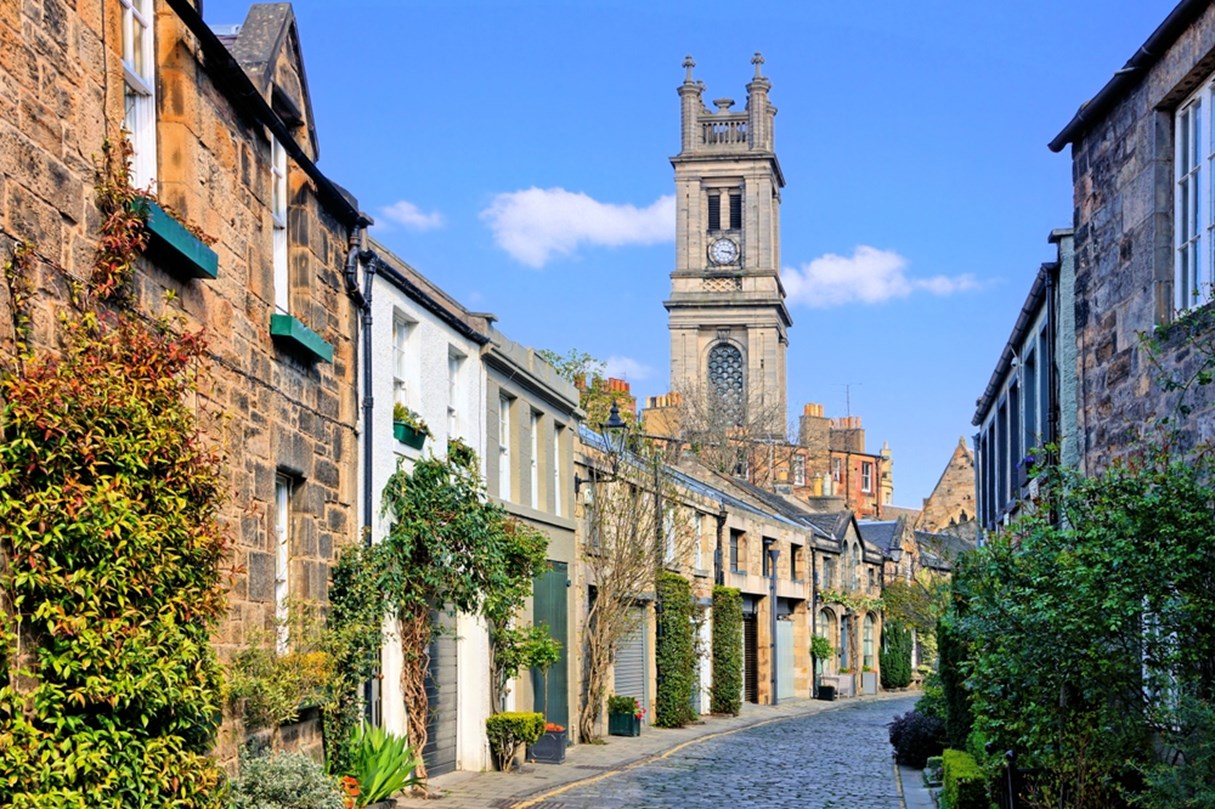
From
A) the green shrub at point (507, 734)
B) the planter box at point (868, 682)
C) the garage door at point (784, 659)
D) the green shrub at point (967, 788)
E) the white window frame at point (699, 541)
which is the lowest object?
the planter box at point (868, 682)

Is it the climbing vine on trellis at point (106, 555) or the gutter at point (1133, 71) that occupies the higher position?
the gutter at point (1133, 71)

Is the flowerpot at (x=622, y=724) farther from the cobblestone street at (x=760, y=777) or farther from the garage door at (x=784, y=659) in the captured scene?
the garage door at (x=784, y=659)

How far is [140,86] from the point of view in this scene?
9891 mm

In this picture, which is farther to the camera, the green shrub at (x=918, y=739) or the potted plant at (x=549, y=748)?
the green shrub at (x=918, y=739)

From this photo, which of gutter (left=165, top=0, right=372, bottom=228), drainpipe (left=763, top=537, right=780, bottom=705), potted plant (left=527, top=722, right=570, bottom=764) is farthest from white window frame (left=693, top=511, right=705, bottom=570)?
gutter (left=165, top=0, right=372, bottom=228)

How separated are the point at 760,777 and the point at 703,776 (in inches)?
31.4

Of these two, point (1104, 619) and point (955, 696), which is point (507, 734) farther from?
point (1104, 619)

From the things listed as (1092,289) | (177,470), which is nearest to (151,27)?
(177,470)

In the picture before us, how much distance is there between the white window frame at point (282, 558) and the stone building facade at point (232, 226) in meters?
0.03

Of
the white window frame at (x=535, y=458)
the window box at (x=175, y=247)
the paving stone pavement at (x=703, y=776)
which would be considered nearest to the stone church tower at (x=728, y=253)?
the paving stone pavement at (x=703, y=776)

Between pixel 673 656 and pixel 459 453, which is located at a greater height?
pixel 459 453

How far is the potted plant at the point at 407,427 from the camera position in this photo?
1736cm

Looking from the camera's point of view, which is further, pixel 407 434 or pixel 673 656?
pixel 673 656

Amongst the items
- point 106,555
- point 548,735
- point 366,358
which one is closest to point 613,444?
point 548,735
